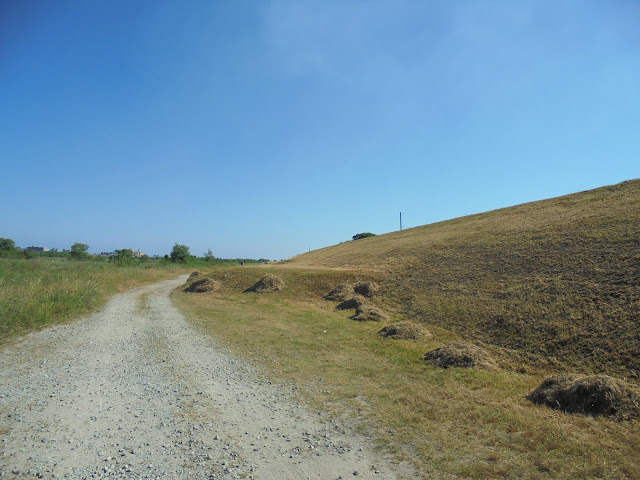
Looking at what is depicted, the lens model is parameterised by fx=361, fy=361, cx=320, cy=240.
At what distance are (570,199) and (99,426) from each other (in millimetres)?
36661

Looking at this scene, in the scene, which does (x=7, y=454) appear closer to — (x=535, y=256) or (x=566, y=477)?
(x=566, y=477)

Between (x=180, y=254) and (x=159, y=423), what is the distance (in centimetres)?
6915

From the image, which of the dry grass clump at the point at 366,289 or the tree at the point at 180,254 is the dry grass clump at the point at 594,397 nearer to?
the dry grass clump at the point at 366,289

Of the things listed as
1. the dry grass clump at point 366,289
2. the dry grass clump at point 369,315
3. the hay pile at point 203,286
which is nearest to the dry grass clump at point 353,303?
the dry grass clump at point 366,289

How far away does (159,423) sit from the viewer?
6.20 m

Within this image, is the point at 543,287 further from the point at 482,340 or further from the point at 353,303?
the point at 353,303

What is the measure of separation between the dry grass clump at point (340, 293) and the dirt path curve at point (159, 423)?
10.8 meters

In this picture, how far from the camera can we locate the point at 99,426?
602 cm

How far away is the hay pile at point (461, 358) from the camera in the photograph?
9578 mm

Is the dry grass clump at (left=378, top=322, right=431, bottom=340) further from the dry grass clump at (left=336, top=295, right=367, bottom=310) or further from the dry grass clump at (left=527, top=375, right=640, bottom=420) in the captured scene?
the dry grass clump at (left=527, top=375, right=640, bottom=420)

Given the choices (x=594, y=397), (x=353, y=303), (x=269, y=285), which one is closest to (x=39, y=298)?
(x=269, y=285)

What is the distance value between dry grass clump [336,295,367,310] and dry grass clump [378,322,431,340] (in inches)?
197

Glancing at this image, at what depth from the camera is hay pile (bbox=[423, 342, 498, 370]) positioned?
9578 millimetres

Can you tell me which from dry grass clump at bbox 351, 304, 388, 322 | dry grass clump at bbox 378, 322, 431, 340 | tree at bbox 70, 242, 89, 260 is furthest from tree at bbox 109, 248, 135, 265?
dry grass clump at bbox 378, 322, 431, 340
